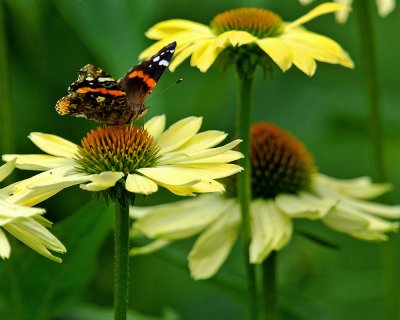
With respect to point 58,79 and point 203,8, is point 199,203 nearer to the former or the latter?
point 58,79

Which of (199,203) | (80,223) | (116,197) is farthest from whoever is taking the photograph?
(199,203)

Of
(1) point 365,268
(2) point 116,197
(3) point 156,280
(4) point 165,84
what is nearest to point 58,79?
(4) point 165,84

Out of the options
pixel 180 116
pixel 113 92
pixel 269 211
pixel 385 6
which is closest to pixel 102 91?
pixel 113 92

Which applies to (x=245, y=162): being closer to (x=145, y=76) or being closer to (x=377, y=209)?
(x=145, y=76)

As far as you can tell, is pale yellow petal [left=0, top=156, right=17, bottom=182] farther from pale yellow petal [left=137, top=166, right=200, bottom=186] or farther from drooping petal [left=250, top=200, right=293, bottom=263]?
drooping petal [left=250, top=200, right=293, bottom=263]

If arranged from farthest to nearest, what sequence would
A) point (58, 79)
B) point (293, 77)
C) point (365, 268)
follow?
point (365, 268) → point (293, 77) → point (58, 79)

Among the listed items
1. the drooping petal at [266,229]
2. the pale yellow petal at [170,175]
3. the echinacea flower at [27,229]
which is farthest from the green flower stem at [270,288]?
the echinacea flower at [27,229]

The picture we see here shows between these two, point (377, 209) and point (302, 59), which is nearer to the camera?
point (302, 59)
